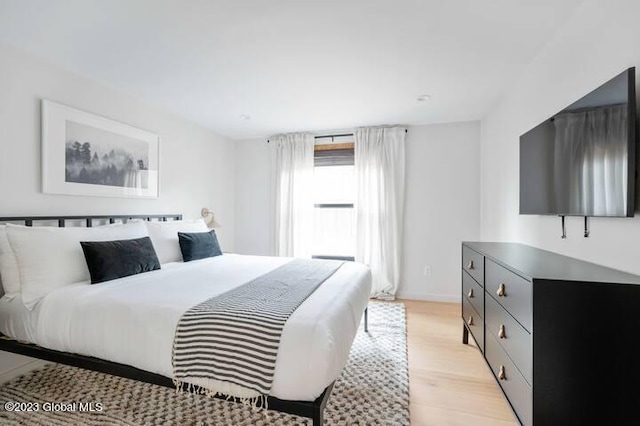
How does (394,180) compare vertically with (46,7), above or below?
below

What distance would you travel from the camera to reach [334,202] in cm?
438

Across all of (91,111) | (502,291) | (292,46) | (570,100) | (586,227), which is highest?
(292,46)

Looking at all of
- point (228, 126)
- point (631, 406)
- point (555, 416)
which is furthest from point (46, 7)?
point (631, 406)

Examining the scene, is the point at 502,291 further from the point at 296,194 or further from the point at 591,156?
the point at 296,194

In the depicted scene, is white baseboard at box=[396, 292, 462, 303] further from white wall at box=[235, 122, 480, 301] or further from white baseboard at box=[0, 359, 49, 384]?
white baseboard at box=[0, 359, 49, 384]

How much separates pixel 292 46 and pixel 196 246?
2.08 metres

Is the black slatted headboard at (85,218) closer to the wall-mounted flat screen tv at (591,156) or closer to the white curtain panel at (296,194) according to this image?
the white curtain panel at (296,194)

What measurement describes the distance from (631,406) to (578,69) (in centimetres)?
170

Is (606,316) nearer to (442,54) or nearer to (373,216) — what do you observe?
(442,54)

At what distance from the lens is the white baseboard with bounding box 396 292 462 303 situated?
389cm

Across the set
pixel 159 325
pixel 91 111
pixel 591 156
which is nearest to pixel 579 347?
pixel 591 156

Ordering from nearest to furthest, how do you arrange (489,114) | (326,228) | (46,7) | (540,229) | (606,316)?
(606,316) < (46,7) < (540,229) < (489,114) < (326,228)

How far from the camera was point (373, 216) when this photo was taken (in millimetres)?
4082

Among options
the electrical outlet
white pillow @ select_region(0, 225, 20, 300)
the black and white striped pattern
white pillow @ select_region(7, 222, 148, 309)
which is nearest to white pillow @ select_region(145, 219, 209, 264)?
white pillow @ select_region(7, 222, 148, 309)
